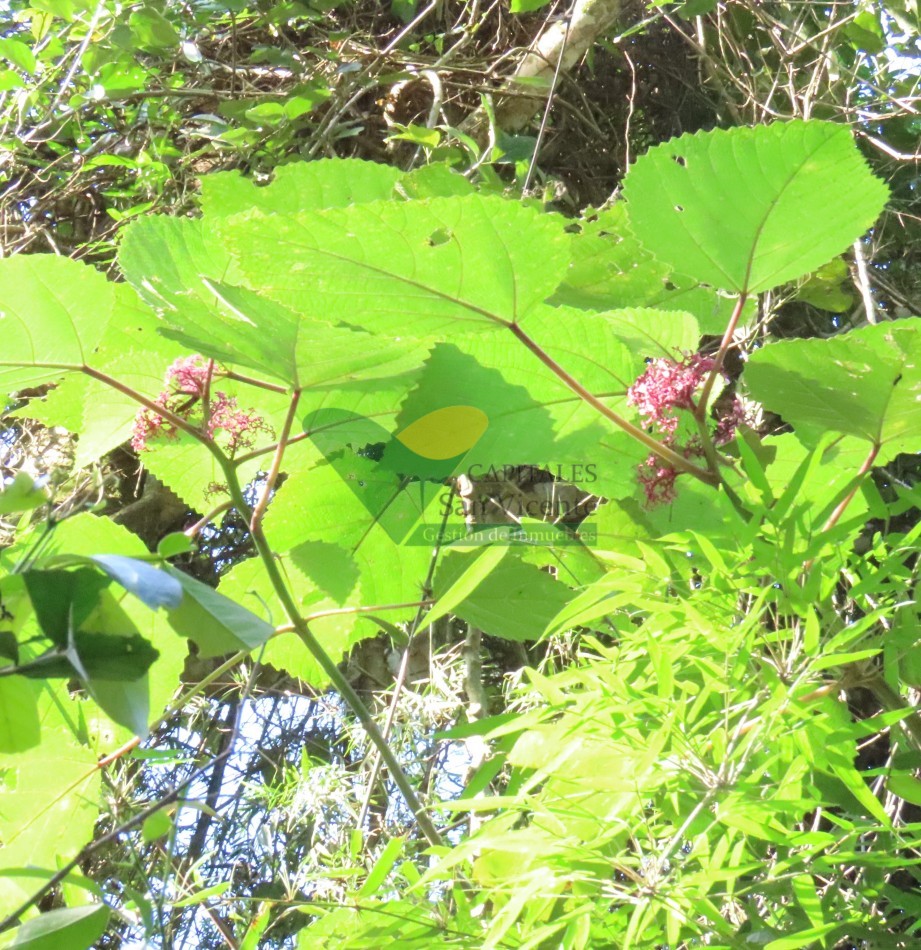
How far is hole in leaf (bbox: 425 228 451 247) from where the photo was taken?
384 mm

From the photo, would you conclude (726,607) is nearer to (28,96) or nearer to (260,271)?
(260,271)

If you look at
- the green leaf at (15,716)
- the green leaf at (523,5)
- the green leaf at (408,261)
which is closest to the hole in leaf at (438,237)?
the green leaf at (408,261)

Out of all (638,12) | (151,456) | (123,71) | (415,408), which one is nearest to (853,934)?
(415,408)

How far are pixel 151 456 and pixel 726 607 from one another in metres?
0.32

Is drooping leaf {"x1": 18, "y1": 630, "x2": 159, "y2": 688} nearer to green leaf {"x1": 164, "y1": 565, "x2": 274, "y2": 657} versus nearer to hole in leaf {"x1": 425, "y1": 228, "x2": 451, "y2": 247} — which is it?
green leaf {"x1": 164, "y1": 565, "x2": 274, "y2": 657}

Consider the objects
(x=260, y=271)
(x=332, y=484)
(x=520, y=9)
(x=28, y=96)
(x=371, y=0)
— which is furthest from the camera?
(x=371, y=0)

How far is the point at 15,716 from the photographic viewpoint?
0.23 metres

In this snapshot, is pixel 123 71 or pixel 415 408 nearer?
pixel 415 408

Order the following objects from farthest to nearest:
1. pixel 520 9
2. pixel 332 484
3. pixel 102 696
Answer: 1. pixel 520 9
2. pixel 332 484
3. pixel 102 696

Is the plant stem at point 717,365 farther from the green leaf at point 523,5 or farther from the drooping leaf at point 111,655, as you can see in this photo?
the green leaf at point 523,5

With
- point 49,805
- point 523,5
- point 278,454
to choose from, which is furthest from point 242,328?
point 523,5

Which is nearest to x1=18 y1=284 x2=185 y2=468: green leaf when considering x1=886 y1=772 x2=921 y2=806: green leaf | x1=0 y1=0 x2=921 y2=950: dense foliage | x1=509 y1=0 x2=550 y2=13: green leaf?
x1=0 y1=0 x2=921 y2=950: dense foliage

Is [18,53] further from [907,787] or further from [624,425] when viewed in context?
[907,787]

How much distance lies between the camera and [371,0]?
159 cm
